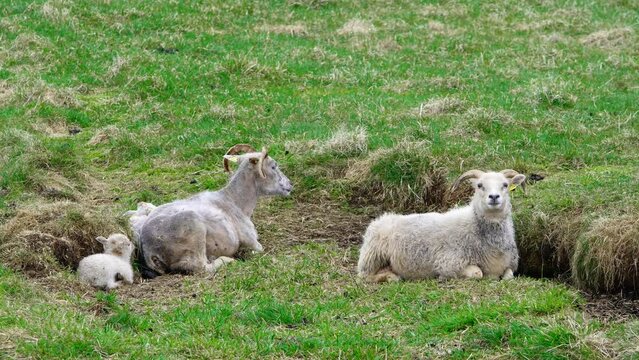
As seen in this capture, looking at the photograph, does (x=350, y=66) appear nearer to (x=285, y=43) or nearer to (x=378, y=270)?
(x=285, y=43)

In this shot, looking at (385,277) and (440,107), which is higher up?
(440,107)

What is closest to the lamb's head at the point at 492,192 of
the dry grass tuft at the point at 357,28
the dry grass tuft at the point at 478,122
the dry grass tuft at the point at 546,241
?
the dry grass tuft at the point at 546,241

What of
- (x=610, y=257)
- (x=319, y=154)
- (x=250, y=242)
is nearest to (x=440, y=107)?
(x=319, y=154)

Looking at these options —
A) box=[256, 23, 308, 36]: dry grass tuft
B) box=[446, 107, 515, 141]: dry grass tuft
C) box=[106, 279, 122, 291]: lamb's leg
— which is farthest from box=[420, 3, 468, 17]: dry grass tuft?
box=[106, 279, 122, 291]: lamb's leg

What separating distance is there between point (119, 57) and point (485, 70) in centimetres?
736

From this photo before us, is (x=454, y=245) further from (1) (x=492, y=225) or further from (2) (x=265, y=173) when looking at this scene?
(2) (x=265, y=173)

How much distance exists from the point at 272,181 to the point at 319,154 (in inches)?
66.7

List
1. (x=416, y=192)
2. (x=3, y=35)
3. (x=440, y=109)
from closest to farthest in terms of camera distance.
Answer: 1. (x=416, y=192)
2. (x=440, y=109)
3. (x=3, y=35)

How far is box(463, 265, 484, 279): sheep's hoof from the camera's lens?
12.7 m

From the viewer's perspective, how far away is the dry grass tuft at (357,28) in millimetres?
25234

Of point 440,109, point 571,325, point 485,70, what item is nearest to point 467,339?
point 571,325

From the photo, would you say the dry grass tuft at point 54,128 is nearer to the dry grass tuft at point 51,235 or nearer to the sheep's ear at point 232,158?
the sheep's ear at point 232,158

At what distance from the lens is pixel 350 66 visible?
22.7 metres

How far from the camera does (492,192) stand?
13.0m
